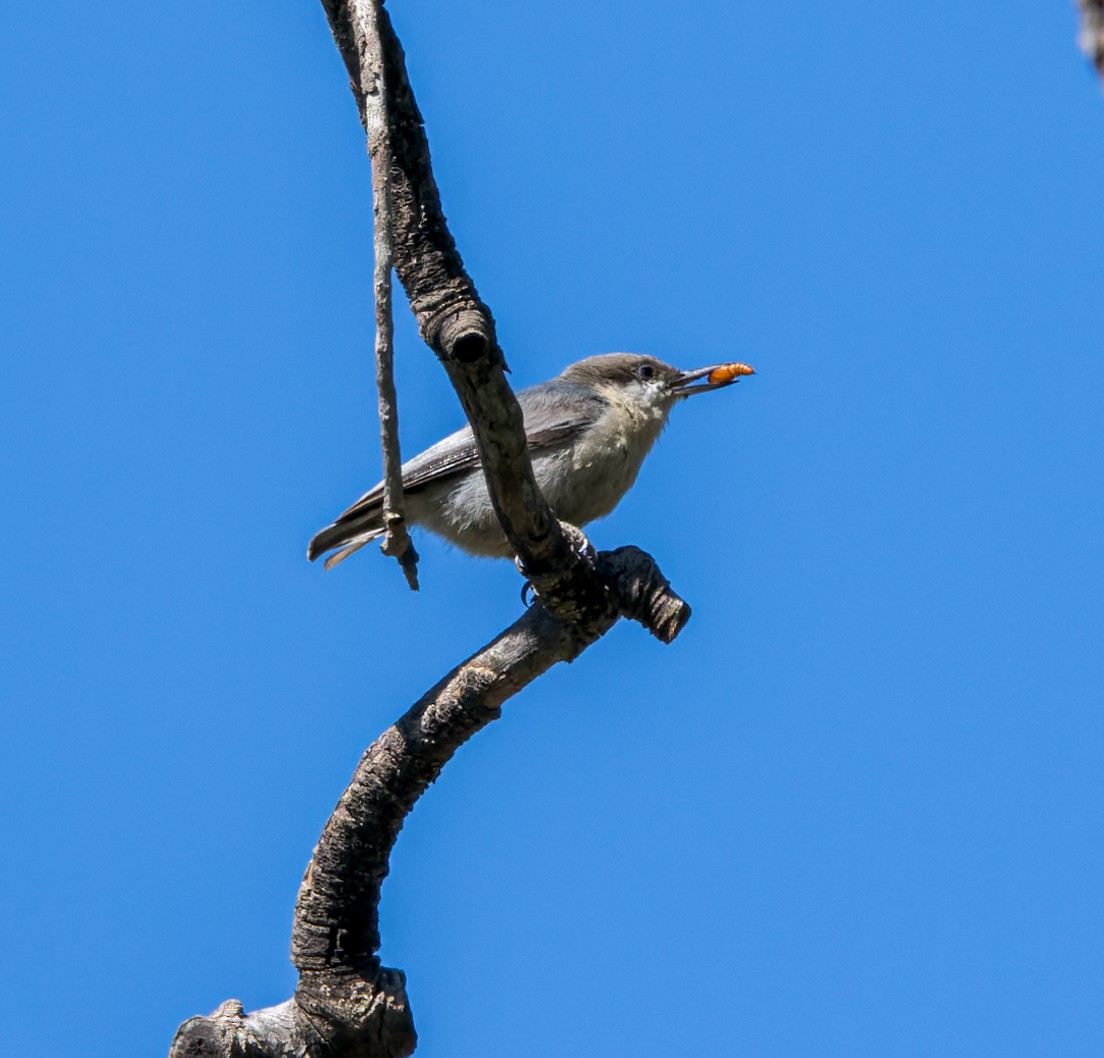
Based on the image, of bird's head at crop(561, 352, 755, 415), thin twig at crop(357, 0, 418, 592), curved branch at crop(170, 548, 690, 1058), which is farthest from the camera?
bird's head at crop(561, 352, 755, 415)

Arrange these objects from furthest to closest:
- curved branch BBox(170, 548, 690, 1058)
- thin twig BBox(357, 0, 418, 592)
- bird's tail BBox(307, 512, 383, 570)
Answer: bird's tail BBox(307, 512, 383, 570) < curved branch BBox(170, 548, 690, 1058) < thin twig BBox(357, 0, 418, 592)

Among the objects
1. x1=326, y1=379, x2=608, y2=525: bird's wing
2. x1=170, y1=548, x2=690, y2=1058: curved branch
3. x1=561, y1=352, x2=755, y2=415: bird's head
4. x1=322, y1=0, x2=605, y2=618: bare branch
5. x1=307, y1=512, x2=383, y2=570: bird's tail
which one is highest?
x1=561, y1=352, x2=755, y2=415: bird's head

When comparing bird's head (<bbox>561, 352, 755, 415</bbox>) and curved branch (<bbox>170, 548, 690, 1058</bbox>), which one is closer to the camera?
curved branch (<bbox>170, 548, 690, 1058</bbox>)

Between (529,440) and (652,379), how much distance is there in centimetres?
155

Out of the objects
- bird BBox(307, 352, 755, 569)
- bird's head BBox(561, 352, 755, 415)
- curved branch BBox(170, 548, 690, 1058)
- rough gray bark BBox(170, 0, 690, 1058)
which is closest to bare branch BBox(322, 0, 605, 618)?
rough gray bark BBox(170, 0, 690, 1058)

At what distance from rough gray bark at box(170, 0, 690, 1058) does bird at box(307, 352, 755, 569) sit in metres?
2.13

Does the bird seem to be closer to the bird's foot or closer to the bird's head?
the bird's head

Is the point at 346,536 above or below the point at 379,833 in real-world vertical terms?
above

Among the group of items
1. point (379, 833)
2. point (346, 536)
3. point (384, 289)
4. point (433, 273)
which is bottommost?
point (379, 833)

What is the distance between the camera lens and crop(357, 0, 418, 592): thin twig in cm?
378

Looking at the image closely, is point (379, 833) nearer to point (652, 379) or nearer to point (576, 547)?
point (576, 547)

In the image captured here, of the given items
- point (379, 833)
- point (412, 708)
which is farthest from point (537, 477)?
point (379, 833)

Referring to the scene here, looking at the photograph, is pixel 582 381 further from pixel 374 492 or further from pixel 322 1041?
pixel 322 1041

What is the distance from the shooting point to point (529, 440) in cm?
808
